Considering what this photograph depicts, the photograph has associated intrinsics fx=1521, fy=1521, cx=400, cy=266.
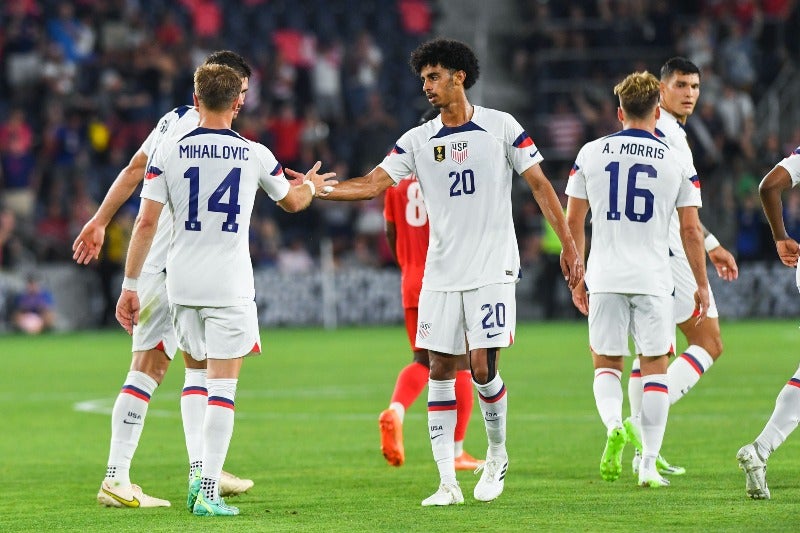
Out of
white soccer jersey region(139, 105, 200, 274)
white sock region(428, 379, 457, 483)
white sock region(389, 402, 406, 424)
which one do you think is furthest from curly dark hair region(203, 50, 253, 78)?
white sock region(389, 402, 406, 424)

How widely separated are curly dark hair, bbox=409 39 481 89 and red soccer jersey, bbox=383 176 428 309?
1887 millimetres

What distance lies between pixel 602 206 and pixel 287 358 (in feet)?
38.5

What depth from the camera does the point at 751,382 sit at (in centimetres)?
1559

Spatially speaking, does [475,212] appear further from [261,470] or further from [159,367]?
[261,470]

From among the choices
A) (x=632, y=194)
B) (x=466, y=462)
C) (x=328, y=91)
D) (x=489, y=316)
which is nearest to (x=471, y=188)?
(x=489, y=316)

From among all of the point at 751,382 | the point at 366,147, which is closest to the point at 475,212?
the point at 751,382

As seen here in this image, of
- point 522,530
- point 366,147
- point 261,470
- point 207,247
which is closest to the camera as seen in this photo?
point 522,530

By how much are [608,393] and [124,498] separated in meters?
2.93

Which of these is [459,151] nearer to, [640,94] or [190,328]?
[640,94]

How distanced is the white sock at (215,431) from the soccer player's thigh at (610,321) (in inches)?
93.8

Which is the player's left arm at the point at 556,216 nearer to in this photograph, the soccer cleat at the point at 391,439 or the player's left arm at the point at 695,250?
the player's left arm at the point at 695,250

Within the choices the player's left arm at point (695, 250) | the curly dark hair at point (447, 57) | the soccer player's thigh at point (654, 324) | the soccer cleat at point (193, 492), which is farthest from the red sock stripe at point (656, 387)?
the soccer cleat at point (193, 492)

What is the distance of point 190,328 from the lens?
806cm

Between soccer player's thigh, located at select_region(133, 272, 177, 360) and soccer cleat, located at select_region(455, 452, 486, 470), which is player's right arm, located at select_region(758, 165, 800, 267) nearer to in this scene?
soccer cleat, located at select_region(455, 452, 486, 470)
